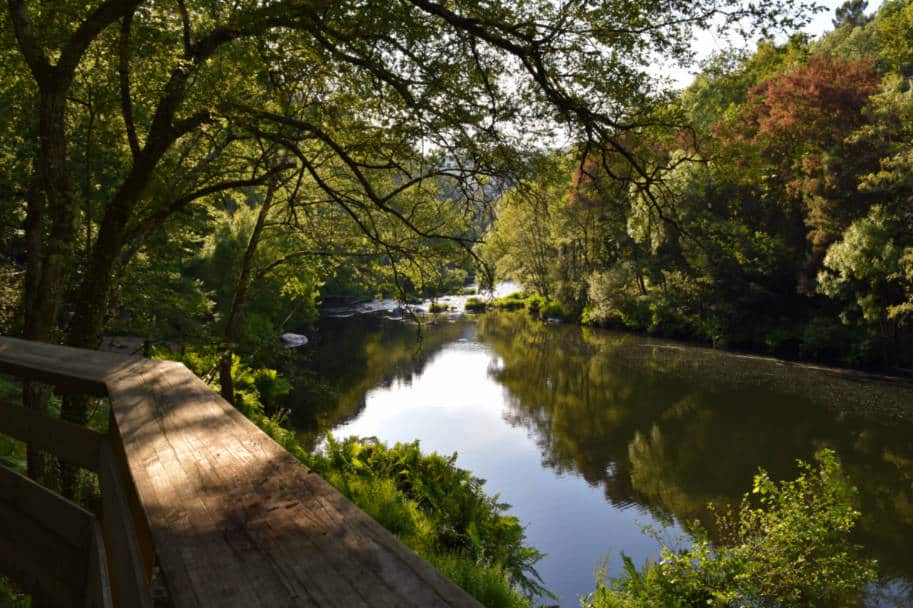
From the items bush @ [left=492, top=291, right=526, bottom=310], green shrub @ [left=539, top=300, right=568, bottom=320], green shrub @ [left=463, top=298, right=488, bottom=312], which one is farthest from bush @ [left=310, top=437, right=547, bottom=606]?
bush @ [left=492, top=291, right=526, bottom=310]

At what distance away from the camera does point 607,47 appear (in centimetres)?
489

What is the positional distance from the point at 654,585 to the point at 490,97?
20.8ft

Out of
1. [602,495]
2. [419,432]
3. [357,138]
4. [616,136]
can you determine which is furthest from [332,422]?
[616,136]

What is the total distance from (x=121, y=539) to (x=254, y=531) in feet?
1.51

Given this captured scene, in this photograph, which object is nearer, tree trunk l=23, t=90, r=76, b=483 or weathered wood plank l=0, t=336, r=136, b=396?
weathered wood plank l=0, t=336, r=136, b=396

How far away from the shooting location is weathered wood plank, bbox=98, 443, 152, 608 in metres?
1.13

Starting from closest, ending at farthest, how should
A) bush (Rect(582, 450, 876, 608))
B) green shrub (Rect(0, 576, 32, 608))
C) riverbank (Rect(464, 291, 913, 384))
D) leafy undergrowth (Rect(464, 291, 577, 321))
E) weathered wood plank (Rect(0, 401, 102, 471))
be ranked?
weathered wood plank (Rect(0, 401, 102, 471)) < green shrub (Rect(0, 576, 32, 608)) < bush (Rect(582, 450, 876, 608)) < riverbank (Rect(464, 291, 913, 384)) < leafy undergrowth (Rect(464, 291, 577, 321))

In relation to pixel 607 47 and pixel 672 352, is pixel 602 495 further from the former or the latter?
pixel 672 352

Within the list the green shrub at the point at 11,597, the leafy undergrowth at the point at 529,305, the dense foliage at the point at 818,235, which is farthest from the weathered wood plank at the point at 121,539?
the leafy undergrowth at the point at 529,305

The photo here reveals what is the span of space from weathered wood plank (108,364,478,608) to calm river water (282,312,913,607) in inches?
354

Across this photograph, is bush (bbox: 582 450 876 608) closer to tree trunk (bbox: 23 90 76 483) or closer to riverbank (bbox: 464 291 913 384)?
riverbank (bbox: 464 291 913 384)

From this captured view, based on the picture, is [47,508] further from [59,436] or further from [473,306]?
[473,306]

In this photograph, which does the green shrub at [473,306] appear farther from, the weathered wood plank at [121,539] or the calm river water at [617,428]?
the weathered wood plank at [121,539]

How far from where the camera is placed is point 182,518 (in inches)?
44.1
